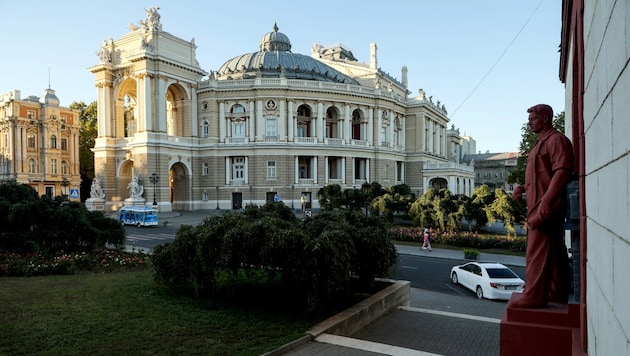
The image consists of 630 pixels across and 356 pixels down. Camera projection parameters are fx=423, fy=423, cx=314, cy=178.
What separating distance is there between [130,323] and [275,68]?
52541mm

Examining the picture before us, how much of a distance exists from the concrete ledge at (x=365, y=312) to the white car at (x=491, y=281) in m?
4.01

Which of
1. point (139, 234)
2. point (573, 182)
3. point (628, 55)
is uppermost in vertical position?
point (628, 55)

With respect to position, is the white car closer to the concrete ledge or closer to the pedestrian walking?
the concrete ledge

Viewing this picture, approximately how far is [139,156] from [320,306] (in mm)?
41618

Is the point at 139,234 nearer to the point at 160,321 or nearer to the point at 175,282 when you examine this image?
the point at 175,282

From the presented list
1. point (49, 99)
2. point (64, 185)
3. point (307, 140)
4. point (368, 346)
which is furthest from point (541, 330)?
point (49, 99)

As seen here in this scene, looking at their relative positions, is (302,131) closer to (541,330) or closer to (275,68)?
(275,68)

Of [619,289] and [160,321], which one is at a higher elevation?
[619,289]

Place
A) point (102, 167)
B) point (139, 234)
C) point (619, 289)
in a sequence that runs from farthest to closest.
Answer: point (102, 167), point (139, 234), point (619, 289)

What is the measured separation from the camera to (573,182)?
16.0 feet

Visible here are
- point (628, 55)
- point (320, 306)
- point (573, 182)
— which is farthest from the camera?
point (320, 306)

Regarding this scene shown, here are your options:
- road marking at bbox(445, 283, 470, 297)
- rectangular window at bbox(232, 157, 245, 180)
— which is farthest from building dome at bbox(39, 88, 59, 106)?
road marking at bbox(445, 283, 470, 297)

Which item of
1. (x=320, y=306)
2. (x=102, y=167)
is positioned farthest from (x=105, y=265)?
(x=102, y=167)

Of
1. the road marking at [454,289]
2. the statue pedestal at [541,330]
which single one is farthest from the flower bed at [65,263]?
the statue pedestal at [541,330]
